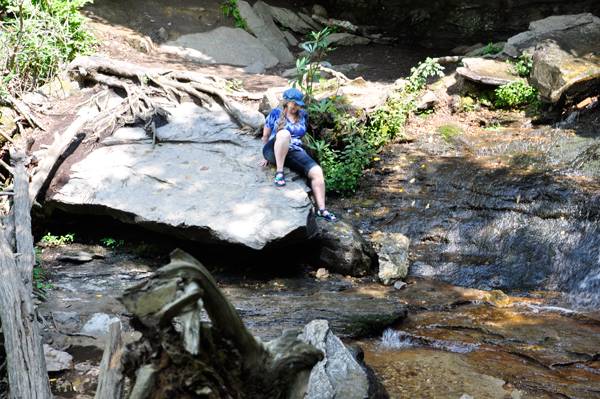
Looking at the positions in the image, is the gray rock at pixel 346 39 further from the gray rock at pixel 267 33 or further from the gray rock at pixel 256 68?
the gray rock at pixel 256 68

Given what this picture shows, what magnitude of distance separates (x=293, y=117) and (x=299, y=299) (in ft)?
7.41

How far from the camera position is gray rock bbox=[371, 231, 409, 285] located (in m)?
5.43

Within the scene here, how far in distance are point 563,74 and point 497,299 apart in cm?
449

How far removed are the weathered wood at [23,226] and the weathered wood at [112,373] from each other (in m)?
1.62

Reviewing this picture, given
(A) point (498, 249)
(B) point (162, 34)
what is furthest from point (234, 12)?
(A) point (498, 249)

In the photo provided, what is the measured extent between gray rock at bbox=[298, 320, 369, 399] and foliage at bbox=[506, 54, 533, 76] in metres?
7.13

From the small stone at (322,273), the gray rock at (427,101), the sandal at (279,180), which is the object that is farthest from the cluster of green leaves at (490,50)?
the small stone at (322,273)

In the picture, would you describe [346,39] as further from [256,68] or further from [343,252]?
[343,252]

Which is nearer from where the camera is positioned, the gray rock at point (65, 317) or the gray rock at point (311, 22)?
the gray rock at point (65, 317)

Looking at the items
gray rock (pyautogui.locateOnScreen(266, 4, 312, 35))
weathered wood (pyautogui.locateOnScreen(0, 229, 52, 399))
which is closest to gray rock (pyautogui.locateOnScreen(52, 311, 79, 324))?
weathered wood (pyautogui.locateOnScreen(0, 229, 52, 399))

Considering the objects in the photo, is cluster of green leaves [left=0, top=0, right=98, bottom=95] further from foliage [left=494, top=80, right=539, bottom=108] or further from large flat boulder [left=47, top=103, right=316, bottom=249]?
foliage [left=494, top=80, right=539, bottom=108]

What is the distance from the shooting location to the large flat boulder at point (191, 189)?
16.6 ft

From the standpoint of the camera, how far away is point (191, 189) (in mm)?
5590

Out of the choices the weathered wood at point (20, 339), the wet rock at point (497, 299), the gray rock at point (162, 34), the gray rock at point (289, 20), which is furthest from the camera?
the gray rock at point (289, 20)
